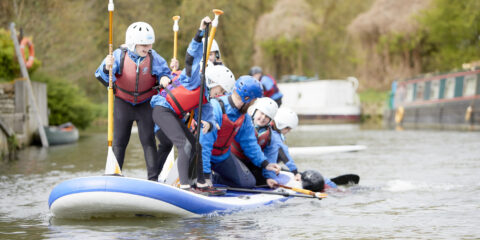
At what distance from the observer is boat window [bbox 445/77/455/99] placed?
2647 centimetres

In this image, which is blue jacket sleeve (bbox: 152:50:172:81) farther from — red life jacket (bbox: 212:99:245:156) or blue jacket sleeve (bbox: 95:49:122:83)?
red life jacket (bbox: 212:99:245:156)

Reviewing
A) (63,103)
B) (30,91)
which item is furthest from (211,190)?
(63,103)

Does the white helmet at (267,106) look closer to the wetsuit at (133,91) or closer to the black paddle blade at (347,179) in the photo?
the wetsuit at (133,91)

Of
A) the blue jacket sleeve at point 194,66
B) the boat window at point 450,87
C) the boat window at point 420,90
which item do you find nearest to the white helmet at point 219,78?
the blue jacket sleeve at point 194,66

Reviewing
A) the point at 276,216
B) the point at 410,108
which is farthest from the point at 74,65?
the point at 276,216

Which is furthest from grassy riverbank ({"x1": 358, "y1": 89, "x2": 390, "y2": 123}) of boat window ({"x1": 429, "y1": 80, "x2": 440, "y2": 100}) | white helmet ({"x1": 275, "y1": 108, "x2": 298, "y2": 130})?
white helmet ({"x1": 275, "y1": 108, "x2": 298, "y2": 130})

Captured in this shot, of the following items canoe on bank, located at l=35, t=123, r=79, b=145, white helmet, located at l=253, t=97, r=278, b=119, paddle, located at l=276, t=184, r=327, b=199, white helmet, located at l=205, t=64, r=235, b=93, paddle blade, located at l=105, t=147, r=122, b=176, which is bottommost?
canoe on bank, located at l=35, t=123, r=79, b=145

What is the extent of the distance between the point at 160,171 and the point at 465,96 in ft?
63.7

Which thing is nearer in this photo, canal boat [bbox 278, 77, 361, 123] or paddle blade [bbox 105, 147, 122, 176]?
paddle blade [bbox 105, 147, 122, 176]

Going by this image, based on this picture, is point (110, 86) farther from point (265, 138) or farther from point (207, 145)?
point (265, 138)

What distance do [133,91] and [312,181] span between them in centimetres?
272

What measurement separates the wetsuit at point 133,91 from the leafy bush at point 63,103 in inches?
544

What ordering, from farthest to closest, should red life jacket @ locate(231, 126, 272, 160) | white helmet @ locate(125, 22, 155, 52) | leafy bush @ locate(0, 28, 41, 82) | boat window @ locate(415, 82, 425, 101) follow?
boat window @ locate(415, 82, 425, 101)
leafy bush @ locate(0, 28, 41, 82)
red life jacket @ locate(231, 126, 272, 160)
white helmet @ locate(125, 22, 155, 52)

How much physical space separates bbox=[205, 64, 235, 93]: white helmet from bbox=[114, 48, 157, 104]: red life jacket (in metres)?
0.77
